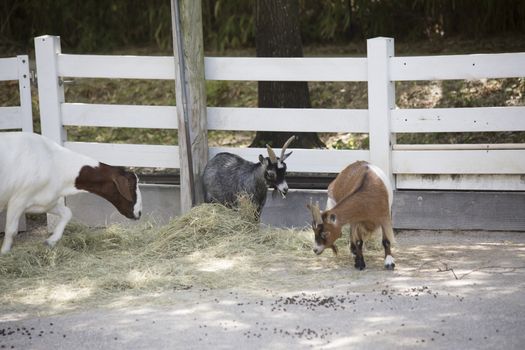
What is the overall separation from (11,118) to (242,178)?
2.53 meters

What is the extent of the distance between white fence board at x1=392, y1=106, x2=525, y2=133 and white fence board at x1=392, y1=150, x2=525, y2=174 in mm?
212

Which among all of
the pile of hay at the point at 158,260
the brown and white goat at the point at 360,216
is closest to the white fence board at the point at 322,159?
the pile of hay at the point at 158,260

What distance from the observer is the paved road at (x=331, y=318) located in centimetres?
588

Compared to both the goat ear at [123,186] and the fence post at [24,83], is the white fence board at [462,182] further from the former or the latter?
the fence post at [24,83]

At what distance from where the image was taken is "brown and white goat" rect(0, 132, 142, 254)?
842 centimetres

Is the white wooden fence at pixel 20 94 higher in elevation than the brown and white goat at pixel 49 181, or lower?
higher

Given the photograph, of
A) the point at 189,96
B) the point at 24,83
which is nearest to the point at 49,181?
the point at 24,83

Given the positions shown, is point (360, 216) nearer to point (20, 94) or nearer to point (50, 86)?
point (50, 86)

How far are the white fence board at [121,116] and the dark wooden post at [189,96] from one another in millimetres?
236

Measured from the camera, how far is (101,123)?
31.5 feet

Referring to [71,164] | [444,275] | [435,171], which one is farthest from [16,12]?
[444,275]

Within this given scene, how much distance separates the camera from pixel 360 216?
24.9 ft

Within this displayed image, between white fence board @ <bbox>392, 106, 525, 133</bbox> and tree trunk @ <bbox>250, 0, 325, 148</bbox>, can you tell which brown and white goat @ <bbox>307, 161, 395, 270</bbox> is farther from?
tree trunk @ <bbox>250, 0, 325, 148</bbox>

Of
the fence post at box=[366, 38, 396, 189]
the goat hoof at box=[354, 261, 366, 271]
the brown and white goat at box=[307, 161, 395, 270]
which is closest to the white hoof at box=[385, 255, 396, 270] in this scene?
the brown and white goat at box=[307, 161, 395, 270]
